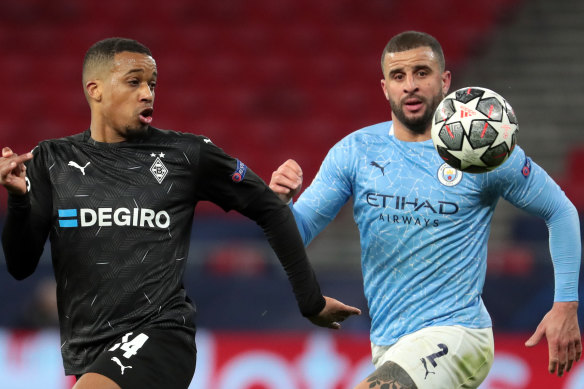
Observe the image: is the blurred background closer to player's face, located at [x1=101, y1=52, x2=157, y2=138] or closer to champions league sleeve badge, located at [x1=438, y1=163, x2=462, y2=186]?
champions league sleeve badge, located at [x1=438, y1=163, x2=462, y2=186]

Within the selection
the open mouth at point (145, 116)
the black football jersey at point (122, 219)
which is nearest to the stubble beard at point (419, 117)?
the black football jersey at point (122, 219)

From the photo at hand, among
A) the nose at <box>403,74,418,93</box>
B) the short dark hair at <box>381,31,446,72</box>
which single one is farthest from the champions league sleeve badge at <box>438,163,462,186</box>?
the short dark hair at <box>381,31,446,72</box>

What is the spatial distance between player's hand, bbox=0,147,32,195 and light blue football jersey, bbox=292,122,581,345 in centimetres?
178

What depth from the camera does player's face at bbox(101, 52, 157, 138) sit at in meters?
4.30

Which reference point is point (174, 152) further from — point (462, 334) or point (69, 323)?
point (462, 334)

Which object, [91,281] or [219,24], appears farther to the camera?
[219,24]

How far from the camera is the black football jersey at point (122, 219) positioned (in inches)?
161

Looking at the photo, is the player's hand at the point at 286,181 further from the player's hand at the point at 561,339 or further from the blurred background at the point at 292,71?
the blurred background at the point at 292,71

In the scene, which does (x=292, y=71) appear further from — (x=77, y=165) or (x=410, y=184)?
(x=77, y=165)

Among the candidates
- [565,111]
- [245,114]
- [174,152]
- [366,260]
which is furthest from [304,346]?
[565,111]

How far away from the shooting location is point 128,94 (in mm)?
4312

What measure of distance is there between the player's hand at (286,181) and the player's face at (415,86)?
649 millimetres

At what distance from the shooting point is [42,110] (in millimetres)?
13781

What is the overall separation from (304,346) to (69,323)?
351cm
